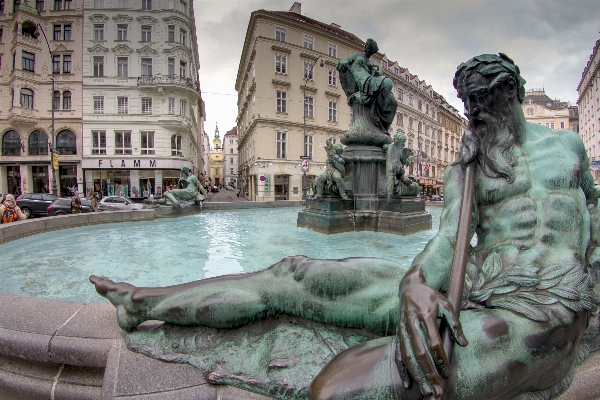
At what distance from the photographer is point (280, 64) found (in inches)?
1347

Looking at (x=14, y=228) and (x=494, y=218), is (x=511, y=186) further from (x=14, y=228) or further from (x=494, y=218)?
(x=14, y=228)

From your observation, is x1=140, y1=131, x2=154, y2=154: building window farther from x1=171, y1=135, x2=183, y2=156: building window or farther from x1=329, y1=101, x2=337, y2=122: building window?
x1=329, y1=101, x2=337, y2=122: building window

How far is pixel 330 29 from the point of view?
38.1 metres

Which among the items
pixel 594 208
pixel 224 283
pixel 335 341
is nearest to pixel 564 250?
pixel 594 208

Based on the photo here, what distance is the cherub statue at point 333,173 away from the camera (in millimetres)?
7238

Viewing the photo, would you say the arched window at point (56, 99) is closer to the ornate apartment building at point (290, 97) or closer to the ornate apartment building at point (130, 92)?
the ornate apartment building at point (130, 92)

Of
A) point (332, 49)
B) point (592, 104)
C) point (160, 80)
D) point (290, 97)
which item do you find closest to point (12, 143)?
point (160, 80)

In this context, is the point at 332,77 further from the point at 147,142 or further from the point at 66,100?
the point at 66,100

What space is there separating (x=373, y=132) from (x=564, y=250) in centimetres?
651

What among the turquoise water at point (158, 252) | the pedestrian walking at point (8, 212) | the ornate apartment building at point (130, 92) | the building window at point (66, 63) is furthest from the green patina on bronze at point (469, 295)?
the building window at point (66, 63)

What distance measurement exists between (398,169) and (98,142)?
32.5 m

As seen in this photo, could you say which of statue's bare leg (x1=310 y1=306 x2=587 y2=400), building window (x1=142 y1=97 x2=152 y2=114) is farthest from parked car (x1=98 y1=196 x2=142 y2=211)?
building window (x1=142 y1=97 x2=152 y2=114)

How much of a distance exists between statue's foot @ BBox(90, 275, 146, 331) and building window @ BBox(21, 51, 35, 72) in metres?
40.7

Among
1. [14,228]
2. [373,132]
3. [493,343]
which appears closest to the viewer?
[493,343]
